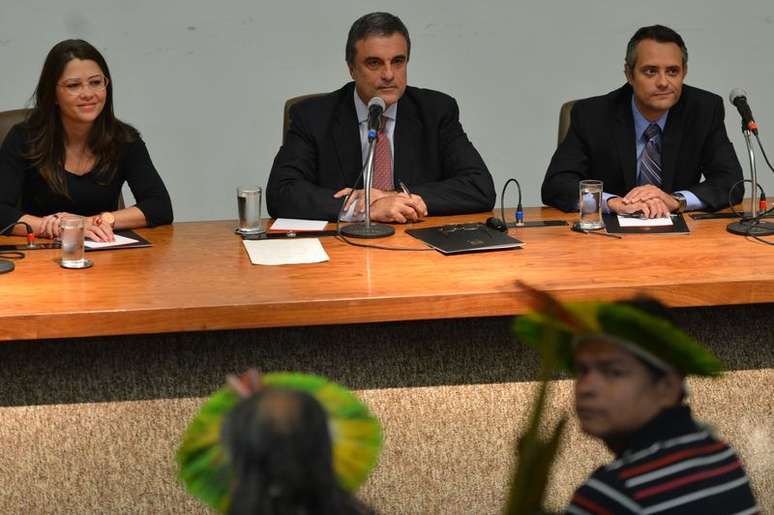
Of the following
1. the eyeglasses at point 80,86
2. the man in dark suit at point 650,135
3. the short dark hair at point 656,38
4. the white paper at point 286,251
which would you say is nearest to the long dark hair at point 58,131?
the eyeglasses at point 80,86

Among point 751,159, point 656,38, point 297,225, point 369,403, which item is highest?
point 656,38

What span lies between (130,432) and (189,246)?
2.02 feet

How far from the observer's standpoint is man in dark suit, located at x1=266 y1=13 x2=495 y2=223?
3523 millimetres

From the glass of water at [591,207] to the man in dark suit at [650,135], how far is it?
0.41 meters

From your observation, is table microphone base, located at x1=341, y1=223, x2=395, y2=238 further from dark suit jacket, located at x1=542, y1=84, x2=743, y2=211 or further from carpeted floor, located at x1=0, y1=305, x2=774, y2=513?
dark suit jacket, located at x1=542, y1=84, x2=743, y2=211

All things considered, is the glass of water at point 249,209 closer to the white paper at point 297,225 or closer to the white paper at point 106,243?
the white paper at point 297,225

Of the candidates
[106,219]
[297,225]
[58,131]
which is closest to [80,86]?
[58,131]

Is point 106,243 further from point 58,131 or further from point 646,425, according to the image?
point 646,425

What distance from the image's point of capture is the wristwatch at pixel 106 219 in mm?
2996

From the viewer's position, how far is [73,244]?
2625 millimetres

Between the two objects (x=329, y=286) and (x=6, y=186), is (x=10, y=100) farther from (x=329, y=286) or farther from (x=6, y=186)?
(x=329, y=286)

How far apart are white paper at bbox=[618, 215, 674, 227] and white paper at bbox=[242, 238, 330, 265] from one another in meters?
0.86

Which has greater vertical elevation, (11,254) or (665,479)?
(665,479)

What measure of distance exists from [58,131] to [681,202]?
6.15ft
